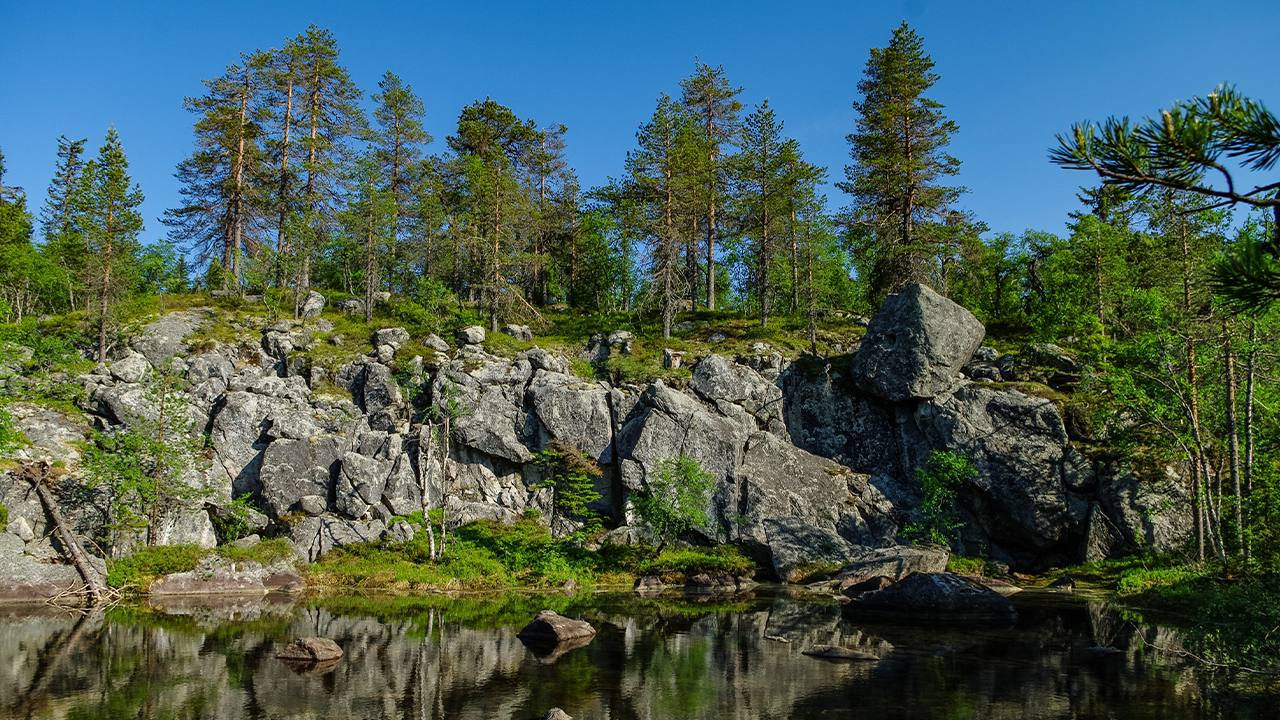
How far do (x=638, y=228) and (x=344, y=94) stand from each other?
2937cm

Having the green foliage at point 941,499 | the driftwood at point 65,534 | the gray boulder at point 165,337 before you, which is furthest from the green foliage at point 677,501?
the gray boulder at point 165,337

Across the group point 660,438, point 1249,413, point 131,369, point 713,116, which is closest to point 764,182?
point 713,116

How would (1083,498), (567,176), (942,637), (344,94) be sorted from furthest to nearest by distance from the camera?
(567,176), (344,94), (1083,498), (942,637)

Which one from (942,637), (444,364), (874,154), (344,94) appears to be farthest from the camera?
(344,94)

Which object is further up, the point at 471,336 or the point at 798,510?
the point at 471,336

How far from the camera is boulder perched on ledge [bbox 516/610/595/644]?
879 inches

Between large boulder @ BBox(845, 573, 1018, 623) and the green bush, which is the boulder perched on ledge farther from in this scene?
the green bush

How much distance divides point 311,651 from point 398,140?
54053 mm

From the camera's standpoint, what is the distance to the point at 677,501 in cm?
3822

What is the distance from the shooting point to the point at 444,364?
153ft

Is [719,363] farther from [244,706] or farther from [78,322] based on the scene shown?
[78,322]

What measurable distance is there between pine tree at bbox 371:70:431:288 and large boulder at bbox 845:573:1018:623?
4906 centimetres

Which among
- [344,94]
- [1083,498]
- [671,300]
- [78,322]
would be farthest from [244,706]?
[344,94]

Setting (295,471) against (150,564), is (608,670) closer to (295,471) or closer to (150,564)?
(150,564)
